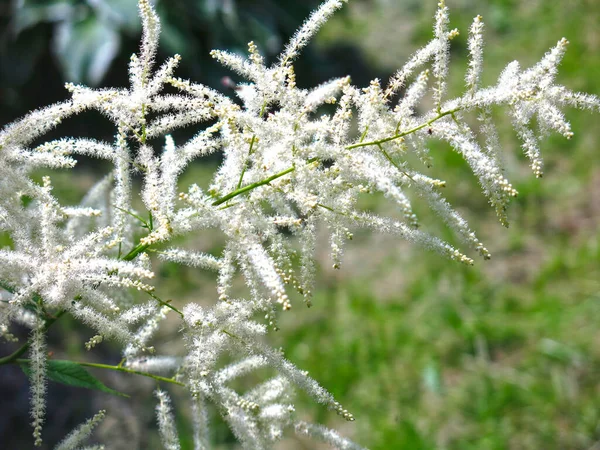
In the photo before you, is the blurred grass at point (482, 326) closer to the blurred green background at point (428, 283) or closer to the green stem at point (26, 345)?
the blurred green background at point (428, 283)

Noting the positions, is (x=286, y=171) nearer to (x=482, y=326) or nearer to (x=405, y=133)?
(x=405, y=133)

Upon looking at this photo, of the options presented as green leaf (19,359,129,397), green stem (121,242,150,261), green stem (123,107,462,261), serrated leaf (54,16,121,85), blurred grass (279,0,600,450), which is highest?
serrated leaf (54,16,121,85)

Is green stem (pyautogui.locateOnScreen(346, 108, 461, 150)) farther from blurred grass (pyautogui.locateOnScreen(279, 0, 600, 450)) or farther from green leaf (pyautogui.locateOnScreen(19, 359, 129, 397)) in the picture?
blurred grass (pyautogui.locateOnScreen(279, 0, 600, 450))

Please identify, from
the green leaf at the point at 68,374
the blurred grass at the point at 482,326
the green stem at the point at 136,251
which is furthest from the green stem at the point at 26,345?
the blurred grass at the point at 482,326

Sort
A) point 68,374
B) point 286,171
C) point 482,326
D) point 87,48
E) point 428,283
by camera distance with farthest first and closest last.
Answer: point 87,48 → point 428,283 → point 482,326 → point 68,374 → point 286,171

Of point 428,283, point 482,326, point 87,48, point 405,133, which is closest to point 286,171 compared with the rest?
point 405,133

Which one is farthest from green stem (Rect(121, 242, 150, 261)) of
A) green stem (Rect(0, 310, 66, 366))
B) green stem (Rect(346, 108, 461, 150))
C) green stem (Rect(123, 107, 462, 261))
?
green stem (Rect(346, 108, 461, 150))

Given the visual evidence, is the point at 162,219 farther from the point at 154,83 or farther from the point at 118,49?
the point at 118,49

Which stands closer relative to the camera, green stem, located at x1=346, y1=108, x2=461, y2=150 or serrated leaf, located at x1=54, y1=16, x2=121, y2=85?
green stem, located at x1=346, y1=108, x2=461, y2=150
